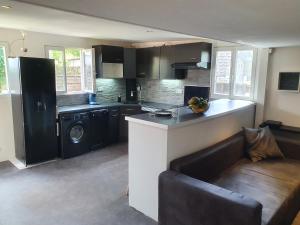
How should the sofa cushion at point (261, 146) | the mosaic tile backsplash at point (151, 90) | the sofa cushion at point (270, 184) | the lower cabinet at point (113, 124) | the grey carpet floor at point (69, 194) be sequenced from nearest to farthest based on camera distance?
the sofa cushion at point (270, 184) < the grey carpet floor at point (69, 194) < the sofa cushion at point (261, 146) < the mosaic tile backsplash at point (151, 90) < the lower cabinet at point (113, 124)

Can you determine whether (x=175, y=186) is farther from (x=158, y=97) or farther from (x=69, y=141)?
(x=158, y=97)

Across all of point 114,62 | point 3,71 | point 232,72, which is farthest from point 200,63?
point 3,71

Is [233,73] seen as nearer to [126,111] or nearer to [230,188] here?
[126,111]

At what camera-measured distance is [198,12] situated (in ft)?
6.09

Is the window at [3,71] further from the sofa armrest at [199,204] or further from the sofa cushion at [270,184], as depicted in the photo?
the sofa cushion at [270,184]

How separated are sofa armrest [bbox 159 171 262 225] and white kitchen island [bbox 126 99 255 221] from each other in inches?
9.7

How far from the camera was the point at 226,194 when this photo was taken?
1.94 metres

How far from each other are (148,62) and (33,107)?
2.72 m

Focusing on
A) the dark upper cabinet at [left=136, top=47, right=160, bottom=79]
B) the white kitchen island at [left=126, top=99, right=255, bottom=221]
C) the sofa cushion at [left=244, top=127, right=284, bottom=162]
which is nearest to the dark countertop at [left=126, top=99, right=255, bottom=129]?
the white kitchen island at [left=126, top=99, right=255, bottom=221]

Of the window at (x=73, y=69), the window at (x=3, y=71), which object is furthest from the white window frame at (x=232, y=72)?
the window at (x=3, y=71)

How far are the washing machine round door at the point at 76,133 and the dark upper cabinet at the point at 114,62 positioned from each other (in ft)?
4.33

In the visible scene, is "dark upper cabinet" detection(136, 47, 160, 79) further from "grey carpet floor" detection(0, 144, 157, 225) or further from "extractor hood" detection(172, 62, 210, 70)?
"grey carpet floor" detection(0, 144, 157, 225)

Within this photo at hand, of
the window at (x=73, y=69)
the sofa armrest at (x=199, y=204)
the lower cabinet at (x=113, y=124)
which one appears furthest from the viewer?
the lower cabinet at (x=113, y=124)

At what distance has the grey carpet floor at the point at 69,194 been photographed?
8.89 feet
